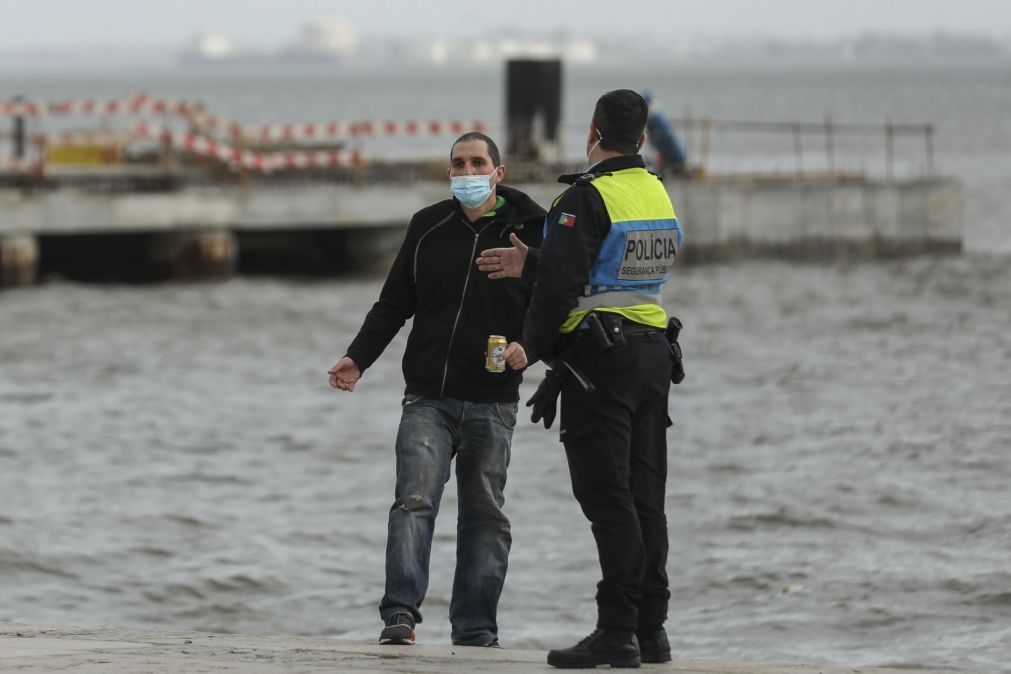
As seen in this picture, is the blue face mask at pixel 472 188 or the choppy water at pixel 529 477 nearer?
the blue face mask at pixel 472 188

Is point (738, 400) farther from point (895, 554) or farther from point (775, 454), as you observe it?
point (895, 554)

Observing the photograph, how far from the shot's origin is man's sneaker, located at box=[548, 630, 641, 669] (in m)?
6.05

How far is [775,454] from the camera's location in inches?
577

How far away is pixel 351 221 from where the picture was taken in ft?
82.9

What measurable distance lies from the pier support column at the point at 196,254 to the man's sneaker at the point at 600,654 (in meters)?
19.2

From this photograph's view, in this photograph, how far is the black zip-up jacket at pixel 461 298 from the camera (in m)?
6.77

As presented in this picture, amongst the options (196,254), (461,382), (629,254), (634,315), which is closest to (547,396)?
(634,315)

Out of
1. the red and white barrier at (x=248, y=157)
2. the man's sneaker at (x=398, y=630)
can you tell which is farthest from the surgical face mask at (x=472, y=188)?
the red and white barrier at (x=248, y=157)

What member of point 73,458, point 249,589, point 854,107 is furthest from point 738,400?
point 854,107

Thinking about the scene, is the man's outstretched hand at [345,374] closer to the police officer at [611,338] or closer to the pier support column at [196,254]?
the police officer at [611,338]

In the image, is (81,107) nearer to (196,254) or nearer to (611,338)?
(196,254)

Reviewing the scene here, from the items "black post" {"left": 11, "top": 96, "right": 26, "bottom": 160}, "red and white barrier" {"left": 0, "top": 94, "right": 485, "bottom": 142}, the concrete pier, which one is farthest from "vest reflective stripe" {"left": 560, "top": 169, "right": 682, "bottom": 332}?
"black post" {"left": 11, "top": 96, "right": 26, "bottom": 160}

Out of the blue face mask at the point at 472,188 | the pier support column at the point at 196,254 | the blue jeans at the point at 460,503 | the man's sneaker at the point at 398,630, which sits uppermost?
the blue face mask at the point at 472,188

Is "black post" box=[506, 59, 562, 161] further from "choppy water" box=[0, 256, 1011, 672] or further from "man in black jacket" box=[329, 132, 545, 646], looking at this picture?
"man in black jacket" box=[329, 132, 545, 646]
